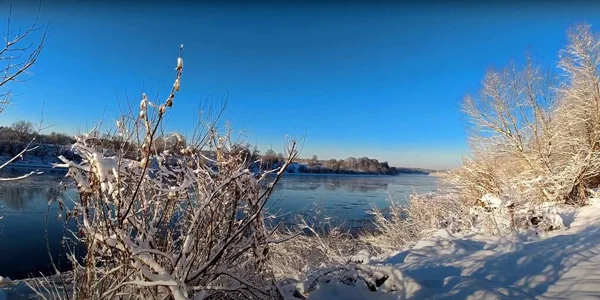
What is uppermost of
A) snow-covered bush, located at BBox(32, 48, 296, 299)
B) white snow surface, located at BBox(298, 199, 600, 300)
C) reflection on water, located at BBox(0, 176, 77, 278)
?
snow-covered bush, located at BBox(32, 48, 296, 299)

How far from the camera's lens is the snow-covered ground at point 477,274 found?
3.35m

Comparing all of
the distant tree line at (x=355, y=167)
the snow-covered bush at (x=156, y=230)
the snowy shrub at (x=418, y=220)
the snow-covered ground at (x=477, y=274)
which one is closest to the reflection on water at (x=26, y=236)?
the snow-covered bush at (x=156, y=230)

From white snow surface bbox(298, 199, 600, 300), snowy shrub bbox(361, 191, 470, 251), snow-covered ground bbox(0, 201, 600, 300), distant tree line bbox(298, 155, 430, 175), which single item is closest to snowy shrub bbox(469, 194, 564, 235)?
snowy shrub bbox(361, 191, 470, 251)

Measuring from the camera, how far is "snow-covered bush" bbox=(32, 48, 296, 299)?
2221 mm

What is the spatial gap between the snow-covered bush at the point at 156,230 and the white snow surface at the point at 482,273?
41.6 inches

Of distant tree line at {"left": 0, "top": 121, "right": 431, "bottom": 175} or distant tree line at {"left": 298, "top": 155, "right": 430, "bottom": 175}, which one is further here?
distant tree line at {"left": 298, "top": 155, "right": 430, "bottom": 175}

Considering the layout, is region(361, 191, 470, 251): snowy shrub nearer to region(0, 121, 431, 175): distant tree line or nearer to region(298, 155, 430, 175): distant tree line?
region(0, 121, 431, 175): distant tree line

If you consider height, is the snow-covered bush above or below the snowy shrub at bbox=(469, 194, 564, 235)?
above

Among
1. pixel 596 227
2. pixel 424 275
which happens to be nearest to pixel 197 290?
pixel 424 275

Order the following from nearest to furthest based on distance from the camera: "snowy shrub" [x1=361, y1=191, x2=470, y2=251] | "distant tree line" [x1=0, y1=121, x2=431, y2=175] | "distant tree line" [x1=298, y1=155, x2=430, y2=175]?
"distant tree line" [x1=0, y1=121, x2=431, y2=175]
"snowy shrub" [x1=361, y1=191, x2=470, y2=251]
"distant tree line" [x1=298, y1=155, x2=430, y2=175]

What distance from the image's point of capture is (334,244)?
35.7 ft

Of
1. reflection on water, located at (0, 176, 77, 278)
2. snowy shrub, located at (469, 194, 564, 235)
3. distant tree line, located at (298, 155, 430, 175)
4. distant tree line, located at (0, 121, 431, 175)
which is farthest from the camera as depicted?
distant tree line, located at (298, 155, 430, 175)

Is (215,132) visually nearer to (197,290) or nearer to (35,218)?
(197,290)

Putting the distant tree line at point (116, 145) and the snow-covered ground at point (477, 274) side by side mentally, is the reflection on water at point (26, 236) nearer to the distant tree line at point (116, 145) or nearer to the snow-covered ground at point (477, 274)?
the distant tree line at point (116, 145)
